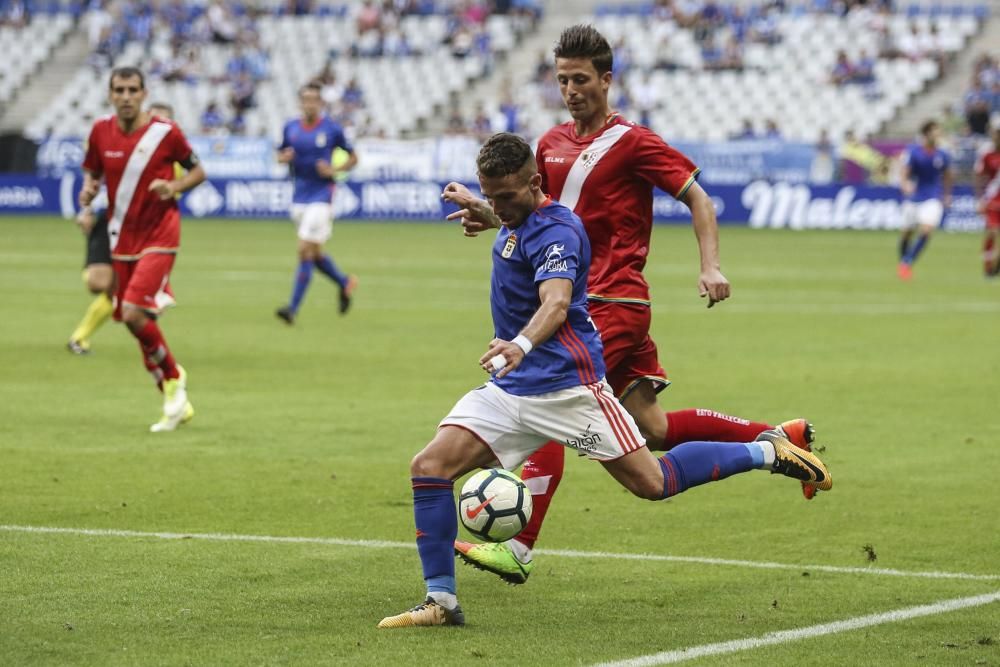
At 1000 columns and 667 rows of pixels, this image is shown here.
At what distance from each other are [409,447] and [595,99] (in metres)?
4.05

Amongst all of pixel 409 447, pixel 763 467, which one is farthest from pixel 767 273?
pixel 763 467

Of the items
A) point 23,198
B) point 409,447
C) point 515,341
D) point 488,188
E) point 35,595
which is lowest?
point 23,198

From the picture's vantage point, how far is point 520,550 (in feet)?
23.3

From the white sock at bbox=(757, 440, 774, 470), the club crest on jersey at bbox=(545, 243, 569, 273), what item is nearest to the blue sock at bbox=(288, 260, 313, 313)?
the white sock at bbox=(757, 440, 774, 470)

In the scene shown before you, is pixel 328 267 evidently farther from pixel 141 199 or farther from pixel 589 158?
pixel 589 158

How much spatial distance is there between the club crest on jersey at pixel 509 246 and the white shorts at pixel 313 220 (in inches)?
534

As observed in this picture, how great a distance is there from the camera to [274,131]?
4966 cm

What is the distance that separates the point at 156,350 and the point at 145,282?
478 millimetres

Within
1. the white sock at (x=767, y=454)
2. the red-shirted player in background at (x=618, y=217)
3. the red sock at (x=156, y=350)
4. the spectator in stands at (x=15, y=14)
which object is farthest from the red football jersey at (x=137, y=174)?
the spectator in stands at (x=15, y=14)

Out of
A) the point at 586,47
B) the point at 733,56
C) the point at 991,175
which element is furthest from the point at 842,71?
the point at 586,47

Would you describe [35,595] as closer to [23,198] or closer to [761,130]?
[23,198]

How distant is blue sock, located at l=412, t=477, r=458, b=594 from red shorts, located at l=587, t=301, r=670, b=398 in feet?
4.31

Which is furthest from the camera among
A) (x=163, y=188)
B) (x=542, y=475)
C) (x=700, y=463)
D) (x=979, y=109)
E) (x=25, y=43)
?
(x=25, y=43)

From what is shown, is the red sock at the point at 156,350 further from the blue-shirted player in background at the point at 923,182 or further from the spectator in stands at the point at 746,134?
the spectator in stands at the point at 746,134
